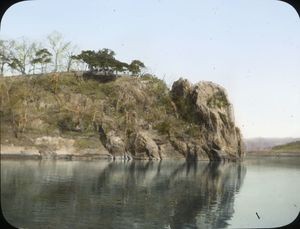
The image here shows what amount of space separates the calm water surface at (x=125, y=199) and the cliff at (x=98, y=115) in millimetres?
280

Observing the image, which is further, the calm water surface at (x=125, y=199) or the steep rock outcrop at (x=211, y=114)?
the steep rock outcrop at (x=211, y=114)

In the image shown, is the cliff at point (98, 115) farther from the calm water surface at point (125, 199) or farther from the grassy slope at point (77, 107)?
the calm water surface at point (125, 199)

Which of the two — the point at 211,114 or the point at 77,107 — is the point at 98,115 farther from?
the point at 211,114

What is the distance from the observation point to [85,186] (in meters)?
6.54

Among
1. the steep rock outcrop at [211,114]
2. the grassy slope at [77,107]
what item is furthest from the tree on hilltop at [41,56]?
the steep rock outcrop at [211,114]

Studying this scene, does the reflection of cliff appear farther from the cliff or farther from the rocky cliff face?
the rocky cliff face

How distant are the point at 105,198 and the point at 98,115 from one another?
57.1 inches

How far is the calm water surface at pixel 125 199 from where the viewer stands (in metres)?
4.52

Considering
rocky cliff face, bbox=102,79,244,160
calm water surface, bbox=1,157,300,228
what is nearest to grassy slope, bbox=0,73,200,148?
rocky cliff face, bbox=102,79,244,160

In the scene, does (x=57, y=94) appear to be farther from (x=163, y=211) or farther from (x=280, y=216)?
(x=280, y=216)

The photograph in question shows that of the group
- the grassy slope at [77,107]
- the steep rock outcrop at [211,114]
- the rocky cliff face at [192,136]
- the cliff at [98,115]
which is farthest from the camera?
the rocky cliff face at [192,136]

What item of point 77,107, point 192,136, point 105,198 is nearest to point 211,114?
point 192,136

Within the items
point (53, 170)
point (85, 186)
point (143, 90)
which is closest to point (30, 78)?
point (53, 170)

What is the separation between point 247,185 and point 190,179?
1621 mm
